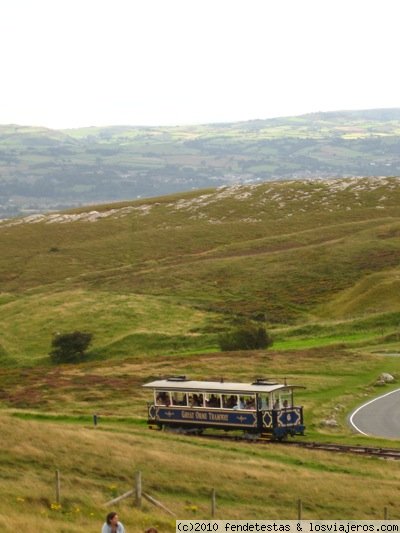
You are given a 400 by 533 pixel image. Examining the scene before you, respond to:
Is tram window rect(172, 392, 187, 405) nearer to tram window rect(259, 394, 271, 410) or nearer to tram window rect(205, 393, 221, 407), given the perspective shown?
tram window rect(205, 393, 221, 407)

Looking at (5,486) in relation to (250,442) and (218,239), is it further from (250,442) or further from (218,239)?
(218,239)

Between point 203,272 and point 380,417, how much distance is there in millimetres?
72014

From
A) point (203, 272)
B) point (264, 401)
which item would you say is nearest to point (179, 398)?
point (264, 401)

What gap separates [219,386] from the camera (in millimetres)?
49750

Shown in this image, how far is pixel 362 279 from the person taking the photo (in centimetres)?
11575

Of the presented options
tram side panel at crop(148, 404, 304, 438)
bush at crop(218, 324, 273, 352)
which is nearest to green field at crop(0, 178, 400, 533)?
tram side panel at crop(148, 404, 304, 438)

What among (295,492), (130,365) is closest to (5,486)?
(295,492)

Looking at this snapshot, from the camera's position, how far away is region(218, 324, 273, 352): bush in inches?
3403

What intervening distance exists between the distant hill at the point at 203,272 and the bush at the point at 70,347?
189 centimetres

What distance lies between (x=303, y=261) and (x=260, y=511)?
323 feet

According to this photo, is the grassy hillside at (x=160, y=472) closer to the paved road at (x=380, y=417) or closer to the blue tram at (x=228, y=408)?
the paved road at (x=380, y=417)

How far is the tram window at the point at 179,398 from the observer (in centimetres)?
5056

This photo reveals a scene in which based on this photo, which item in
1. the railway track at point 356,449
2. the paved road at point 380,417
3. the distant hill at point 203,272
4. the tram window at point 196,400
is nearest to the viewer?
the railway track at point 356,449

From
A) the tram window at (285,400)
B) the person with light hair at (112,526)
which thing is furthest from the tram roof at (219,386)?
the person with light hair at (112,526)
